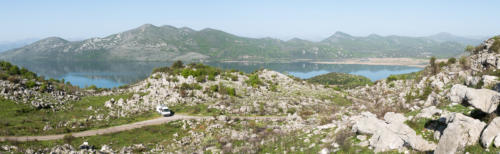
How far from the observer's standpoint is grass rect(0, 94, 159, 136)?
31325 mm

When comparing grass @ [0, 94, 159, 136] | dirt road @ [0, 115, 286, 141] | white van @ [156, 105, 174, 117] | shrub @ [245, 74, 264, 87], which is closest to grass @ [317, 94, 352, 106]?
shrub @ [245, 74, 264, 87]

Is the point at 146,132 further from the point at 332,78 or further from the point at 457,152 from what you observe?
the point at 332,78

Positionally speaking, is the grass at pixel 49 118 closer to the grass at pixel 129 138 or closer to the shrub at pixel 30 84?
the grass at pixel 129 138

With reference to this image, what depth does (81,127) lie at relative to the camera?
33.7 meters

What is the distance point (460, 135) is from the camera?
376 inches

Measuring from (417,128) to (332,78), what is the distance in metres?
157

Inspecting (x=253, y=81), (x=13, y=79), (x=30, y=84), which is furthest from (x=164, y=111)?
(x=13, y=79)

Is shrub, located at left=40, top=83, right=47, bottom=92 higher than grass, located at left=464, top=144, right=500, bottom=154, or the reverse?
grass, located at left=464, top=144, right=500, bottom=154

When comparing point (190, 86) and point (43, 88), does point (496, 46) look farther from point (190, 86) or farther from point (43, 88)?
point (43, 88)

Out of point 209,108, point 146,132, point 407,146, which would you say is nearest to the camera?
point 407,146

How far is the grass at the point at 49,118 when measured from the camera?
31325 mm

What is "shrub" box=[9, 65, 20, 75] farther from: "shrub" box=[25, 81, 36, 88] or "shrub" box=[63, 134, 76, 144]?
"shrub" box=[63, 134, 76, 144]

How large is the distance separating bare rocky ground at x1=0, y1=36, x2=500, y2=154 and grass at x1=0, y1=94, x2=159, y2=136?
332 cm

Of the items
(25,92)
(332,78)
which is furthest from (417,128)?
(332,78)
